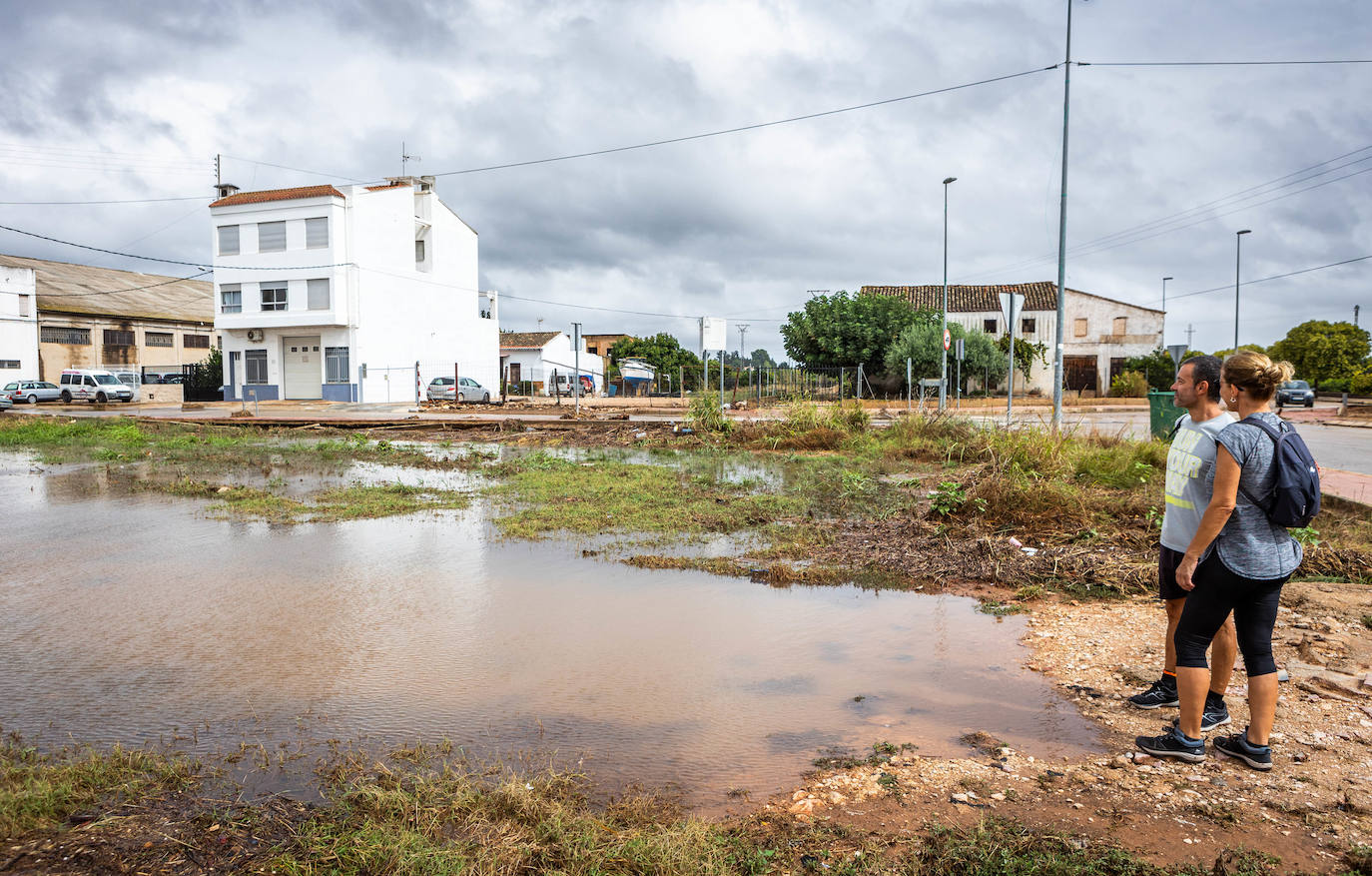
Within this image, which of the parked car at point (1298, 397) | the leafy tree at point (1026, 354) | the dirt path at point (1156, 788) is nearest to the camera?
the dirt path at point (1156, 788)

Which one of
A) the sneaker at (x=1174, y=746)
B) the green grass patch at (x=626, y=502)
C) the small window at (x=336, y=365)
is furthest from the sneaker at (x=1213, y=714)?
the small window at (x=336, y=365)

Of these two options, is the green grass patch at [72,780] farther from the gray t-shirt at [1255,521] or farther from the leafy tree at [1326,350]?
the leafy tree at [1326,350]

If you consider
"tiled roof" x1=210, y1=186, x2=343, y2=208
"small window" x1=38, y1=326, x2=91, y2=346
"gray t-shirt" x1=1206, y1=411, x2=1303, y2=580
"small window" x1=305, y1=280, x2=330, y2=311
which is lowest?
"gray t-shirt" x1=1206, y1=411, x2=1303, y2=580

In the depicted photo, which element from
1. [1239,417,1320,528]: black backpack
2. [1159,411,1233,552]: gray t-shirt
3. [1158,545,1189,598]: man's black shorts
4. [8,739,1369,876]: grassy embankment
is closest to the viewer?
[8,739,1369,876]: grassy embankment

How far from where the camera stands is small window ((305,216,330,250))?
38469 millimetres

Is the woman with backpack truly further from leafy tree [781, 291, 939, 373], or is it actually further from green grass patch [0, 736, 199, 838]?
leafy tree [781, 291, 939, 373]

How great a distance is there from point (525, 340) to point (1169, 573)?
60511 millimetres

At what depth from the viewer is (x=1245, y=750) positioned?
3.48 meters

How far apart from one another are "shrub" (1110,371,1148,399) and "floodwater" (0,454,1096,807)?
46.5 m

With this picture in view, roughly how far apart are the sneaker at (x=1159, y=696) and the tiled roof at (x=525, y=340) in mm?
58015

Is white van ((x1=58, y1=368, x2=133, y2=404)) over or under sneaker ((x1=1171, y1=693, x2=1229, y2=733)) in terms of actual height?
over

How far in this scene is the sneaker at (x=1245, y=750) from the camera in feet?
11.2

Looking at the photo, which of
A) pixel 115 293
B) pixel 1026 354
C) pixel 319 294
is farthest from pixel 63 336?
pixel 1026 354

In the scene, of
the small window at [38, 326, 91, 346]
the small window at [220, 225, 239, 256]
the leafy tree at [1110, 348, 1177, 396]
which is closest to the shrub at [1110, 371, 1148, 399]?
the leafy tree at [1110, 348, 1177, 396]
